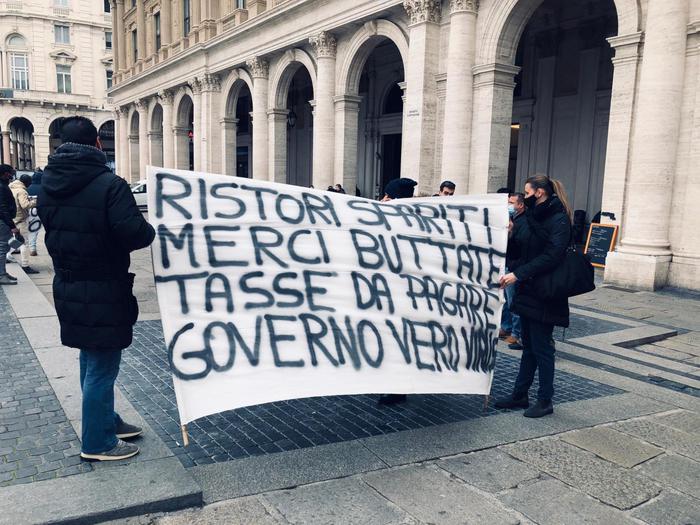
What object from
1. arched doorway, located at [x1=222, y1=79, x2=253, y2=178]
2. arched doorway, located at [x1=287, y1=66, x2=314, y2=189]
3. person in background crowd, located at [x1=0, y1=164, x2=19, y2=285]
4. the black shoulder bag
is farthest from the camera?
arched doorway, located at [x1=287, y1=66, x2=314, y2=189]

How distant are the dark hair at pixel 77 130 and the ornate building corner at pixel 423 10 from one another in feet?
43.2

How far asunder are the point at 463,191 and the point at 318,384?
11615mm

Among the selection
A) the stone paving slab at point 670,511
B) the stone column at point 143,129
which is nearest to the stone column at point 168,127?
the stone column at point 143,129

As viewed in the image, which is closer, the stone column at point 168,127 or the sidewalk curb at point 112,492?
the sidewalk curb at point 112,492

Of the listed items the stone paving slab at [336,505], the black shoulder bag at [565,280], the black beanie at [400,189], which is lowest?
the stone paving slab at [336,505]

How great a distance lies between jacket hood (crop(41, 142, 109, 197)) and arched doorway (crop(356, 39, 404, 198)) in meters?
20.9

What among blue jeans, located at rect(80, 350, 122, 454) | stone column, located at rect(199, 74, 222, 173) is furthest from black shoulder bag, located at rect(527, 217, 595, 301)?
stone column, located at rect(199, 74, 222, 173)

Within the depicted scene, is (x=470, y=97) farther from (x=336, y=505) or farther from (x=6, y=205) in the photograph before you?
(x=336, y=505)

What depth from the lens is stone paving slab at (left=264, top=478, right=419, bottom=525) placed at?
3.11 metres

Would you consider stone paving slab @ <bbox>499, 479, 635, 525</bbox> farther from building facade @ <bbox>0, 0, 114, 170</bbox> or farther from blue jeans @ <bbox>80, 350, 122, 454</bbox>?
building facade @ <bbox>0, 0, 114, 170</bbox>

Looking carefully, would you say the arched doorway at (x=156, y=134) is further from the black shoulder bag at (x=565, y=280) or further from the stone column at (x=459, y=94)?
the black shoulder bag at (x=565, y=280)

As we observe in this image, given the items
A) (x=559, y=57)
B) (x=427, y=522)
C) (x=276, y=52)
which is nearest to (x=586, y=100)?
(x=559, y=57)

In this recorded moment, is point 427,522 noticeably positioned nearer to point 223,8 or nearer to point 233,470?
point 233,470

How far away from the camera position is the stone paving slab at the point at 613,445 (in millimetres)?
3986
